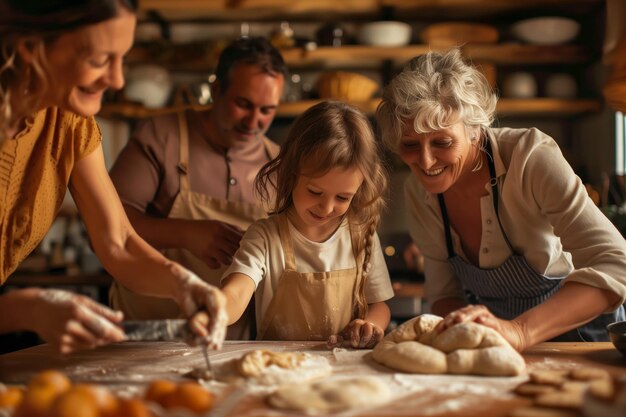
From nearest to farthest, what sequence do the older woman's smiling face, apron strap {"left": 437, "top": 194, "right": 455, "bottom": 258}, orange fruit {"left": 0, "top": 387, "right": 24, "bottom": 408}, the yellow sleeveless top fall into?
1. orange fruit {"left": 0, "top": 387, "right": 24, "bottom": 408}
2. the yellow sleeveless top
3. the older woman's smiling face
4. apron strap {"left": 437, "top": 194, "right": 455, "bottom": 258}

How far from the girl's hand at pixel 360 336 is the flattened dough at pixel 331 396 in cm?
36

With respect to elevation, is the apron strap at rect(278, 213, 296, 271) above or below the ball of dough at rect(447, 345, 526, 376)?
above

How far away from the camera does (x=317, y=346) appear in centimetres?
150

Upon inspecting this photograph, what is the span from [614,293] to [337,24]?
8.03 feet

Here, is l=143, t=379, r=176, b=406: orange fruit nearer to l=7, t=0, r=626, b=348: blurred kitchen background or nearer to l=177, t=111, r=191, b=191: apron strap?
l=177, t=111, r=191, b=191: apron strap

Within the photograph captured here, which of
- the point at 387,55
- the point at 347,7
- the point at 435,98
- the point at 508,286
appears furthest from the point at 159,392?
the point at 347,7

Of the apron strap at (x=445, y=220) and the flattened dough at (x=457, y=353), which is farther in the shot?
the apron strap at (x=445, y=220)

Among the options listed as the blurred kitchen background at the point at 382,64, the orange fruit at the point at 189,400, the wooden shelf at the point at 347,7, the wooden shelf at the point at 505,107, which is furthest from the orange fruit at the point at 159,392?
the wooden shelf at the point at 347,7

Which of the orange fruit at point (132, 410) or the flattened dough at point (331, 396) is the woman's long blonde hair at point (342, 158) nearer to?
the flattened dough at point (331, 396)

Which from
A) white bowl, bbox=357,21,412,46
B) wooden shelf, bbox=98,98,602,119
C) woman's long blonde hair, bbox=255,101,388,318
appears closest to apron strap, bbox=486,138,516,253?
woman's long blonde hair, bbox=255,101,388,318

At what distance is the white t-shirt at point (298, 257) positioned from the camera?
1.69 metres

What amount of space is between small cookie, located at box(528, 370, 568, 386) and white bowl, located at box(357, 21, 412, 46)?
2.46 meters

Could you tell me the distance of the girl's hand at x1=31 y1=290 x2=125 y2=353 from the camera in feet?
3.54

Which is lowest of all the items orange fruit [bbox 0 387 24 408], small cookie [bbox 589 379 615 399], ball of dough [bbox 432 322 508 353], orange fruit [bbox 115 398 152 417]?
ball of dough [bbox 432 322 508 353]
